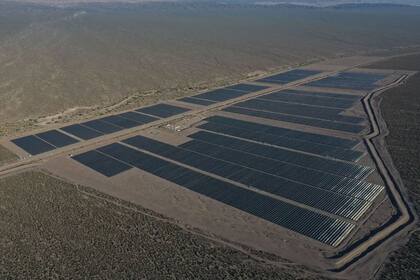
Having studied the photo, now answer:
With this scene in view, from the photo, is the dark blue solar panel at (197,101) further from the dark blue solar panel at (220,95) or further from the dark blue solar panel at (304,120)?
the dark blue solar panel at (304,120)

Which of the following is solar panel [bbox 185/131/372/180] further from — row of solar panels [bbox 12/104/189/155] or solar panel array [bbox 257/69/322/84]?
solar panel array [bbox 257/69/322/84]

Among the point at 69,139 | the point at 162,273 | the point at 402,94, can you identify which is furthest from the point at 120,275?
Answer: the point at 402,94

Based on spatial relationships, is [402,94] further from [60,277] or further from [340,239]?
[60,277]

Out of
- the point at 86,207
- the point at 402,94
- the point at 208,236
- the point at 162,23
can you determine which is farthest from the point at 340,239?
the point at 162,23

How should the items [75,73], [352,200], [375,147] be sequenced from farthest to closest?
1. [75,73]
2. [375,147]
3. [352,200]

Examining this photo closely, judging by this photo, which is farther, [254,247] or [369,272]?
[254,247]

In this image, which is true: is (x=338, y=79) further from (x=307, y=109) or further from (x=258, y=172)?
(x=258, y=172)

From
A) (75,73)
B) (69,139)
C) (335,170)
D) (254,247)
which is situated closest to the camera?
(254,247)
